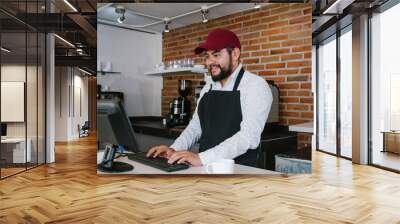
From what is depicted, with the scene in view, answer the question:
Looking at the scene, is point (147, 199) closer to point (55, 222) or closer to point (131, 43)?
point (55, 222)

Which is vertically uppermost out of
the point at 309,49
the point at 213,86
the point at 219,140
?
the point at 309,49

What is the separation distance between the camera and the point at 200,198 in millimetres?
3271

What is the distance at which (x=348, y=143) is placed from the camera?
6.21 m

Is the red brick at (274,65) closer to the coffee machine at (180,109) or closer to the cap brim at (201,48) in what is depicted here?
the cap brim at (201,48)

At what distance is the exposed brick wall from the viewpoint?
3.93 m

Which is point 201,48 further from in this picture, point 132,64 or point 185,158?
point 185,158

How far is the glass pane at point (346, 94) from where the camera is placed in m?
6.12

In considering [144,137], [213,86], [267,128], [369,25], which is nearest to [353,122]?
[369,25]

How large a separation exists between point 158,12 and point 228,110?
55.4 inches

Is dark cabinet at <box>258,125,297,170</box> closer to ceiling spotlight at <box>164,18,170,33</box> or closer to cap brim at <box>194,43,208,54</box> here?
cap brim at <box>194,43,208,54</box>

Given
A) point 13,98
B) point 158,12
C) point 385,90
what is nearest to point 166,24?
point 158,12

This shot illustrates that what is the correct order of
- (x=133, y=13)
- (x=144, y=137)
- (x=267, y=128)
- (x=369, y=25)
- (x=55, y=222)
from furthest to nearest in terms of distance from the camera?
(x=369, y=25)
(x=133, y=13)
(x=267, y=128)
(x=144, y=137)
(x=55, y=222)

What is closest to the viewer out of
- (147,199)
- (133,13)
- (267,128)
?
(147,199)

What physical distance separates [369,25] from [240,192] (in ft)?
11.8
